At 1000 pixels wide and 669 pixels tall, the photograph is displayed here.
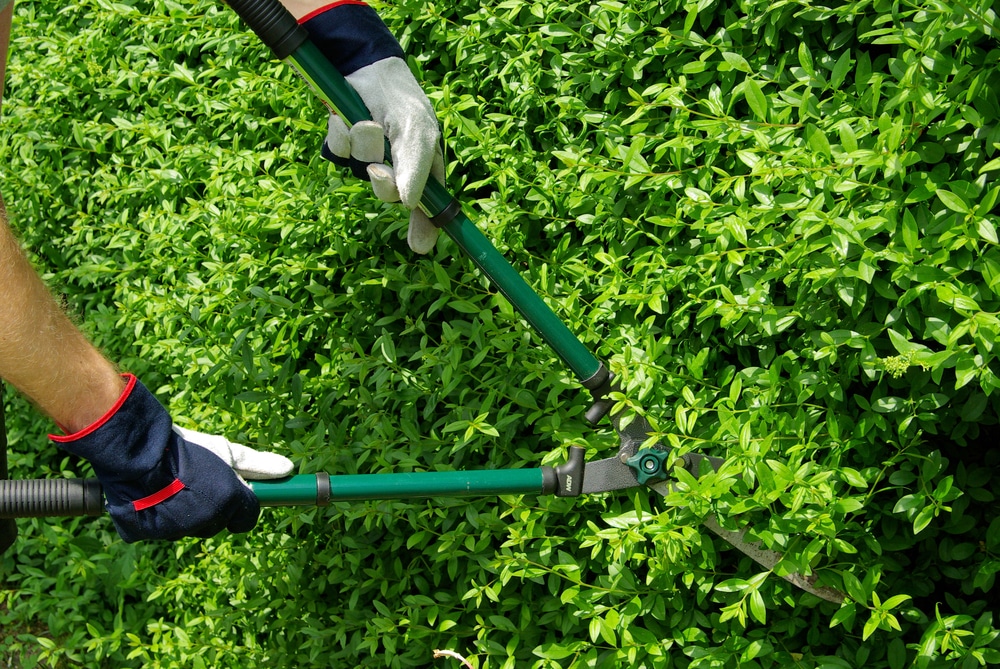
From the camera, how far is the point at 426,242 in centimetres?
259

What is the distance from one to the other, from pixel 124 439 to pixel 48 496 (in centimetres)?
26

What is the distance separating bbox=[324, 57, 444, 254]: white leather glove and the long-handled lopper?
0.15 ft

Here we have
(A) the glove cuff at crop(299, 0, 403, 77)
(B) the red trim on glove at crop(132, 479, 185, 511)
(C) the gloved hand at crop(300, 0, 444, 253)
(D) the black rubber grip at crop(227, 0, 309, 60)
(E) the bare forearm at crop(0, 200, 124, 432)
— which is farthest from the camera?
A: (A) the glove cuff at crop(299, 0, 403, 77)

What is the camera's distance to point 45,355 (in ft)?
6.81

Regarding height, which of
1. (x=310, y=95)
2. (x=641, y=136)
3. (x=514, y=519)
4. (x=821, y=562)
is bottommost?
(x=821, y=562)

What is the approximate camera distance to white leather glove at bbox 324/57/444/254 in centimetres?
237

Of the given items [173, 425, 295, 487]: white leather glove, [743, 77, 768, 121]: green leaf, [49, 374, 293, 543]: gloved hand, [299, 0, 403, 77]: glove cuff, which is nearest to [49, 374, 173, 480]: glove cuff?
[49, 374, 293, 543]: gloved hand

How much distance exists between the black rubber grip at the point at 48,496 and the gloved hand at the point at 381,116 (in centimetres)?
91

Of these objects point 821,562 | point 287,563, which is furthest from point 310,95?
point 821,562

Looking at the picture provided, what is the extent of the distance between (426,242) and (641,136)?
588 millimetres

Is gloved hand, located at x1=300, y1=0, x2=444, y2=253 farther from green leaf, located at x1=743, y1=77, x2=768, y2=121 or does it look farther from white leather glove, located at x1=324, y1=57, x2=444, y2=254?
green leaf, located at x1=743, y1=77, x2=768, y2=121

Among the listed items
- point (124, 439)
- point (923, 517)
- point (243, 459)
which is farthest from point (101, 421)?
point (923, 517)

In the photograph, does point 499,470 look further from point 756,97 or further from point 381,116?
point 756,97

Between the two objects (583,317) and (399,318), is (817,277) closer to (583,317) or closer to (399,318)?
(583,317)
